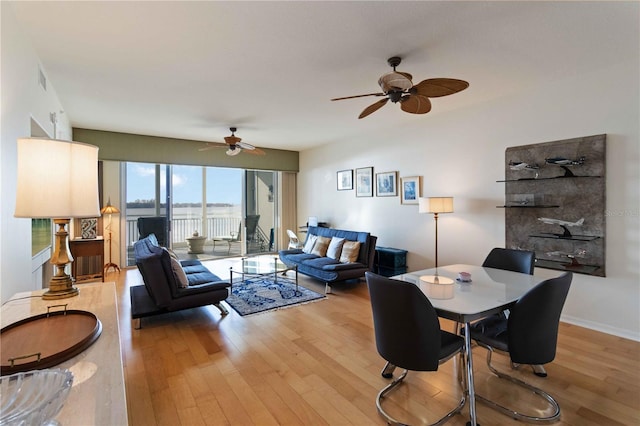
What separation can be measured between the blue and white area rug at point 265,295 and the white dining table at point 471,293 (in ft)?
6.66

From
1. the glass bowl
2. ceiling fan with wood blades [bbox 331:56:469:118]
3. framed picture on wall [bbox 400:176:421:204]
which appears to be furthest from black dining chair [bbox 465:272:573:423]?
framed picture on wall [bbox 400:176:421:204]

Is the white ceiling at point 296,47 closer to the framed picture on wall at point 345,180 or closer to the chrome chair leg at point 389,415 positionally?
the framed picture on wall at point 345,180

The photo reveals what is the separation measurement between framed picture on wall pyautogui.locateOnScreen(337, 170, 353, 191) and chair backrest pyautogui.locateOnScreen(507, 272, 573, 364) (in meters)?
4.58

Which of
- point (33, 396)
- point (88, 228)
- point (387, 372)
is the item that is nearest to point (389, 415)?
point (387, 372)

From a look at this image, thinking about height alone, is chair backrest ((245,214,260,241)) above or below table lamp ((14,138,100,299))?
below

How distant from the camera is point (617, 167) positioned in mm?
3084

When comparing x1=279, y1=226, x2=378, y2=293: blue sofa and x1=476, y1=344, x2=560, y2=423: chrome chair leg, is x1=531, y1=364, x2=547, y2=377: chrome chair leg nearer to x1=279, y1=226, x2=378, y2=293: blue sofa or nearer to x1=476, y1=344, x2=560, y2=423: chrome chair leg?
x1=476, y1=344, x2=560, y2=423: chrome chair leg

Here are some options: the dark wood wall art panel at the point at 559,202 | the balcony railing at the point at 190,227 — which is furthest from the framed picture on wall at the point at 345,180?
the dark wood wall art panel at the point at 559,202

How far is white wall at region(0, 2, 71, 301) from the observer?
1.95 metres

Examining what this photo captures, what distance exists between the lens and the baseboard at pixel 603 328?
3.02m

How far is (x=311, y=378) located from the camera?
2.38 meters

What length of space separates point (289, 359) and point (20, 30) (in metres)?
3.32

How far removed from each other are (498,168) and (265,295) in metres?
3.56

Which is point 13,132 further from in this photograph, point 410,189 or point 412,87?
point 410,189
